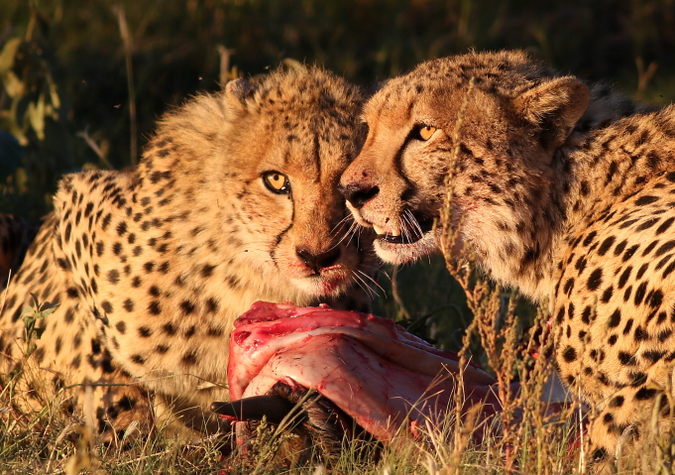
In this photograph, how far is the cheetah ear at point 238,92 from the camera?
3.49 meters

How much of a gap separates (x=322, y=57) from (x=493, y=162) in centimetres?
431

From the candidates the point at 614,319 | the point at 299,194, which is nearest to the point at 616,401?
the point at 614,319

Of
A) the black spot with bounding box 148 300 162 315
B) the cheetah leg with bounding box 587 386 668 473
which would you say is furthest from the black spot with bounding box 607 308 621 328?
the black spot with bounding box 148 300 162 315

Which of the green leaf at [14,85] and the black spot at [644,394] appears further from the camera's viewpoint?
the green leaf at [14,85]

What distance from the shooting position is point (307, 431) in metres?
2.81

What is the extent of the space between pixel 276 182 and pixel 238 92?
0.37 m

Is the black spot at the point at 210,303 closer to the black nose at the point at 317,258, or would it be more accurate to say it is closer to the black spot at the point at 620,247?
the black nose at the point at 317,258

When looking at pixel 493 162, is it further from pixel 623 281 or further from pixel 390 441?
pixel 390 441

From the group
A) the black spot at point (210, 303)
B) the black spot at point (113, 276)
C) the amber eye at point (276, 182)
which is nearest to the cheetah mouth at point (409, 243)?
the amber eye at point (276, 182)

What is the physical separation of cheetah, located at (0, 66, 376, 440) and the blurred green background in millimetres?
848

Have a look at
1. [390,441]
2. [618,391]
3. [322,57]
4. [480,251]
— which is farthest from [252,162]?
[322,57]

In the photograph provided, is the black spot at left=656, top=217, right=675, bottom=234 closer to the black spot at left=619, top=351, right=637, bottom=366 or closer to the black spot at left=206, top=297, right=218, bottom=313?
the black spot at left=619, top=351, right=637, bottom=366

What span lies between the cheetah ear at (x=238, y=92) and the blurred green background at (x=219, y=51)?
0.87 metres

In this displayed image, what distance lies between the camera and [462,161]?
120 inches
